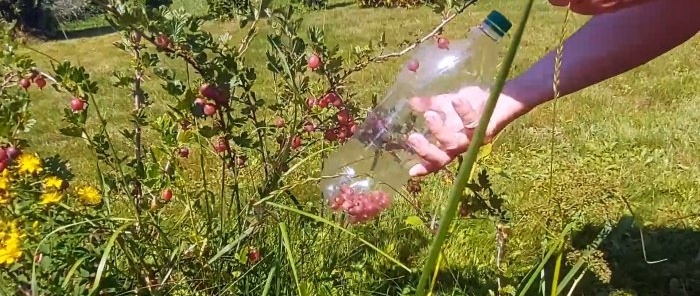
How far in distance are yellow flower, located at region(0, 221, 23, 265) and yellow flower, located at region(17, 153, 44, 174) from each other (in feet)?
0.43

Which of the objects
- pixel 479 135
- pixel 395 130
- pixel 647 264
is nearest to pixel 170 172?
pixel 395 130

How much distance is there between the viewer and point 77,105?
1.82 meters

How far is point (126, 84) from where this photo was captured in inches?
77.1

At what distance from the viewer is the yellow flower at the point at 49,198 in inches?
70.3

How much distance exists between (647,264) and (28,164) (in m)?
1.75

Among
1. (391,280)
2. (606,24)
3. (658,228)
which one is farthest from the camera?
(658,228)

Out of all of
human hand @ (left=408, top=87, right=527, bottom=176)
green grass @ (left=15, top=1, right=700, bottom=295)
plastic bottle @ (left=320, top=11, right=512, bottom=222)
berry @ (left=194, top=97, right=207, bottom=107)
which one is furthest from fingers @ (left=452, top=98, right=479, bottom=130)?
berry @ (left=194, top=97, right=207, bottom=107)

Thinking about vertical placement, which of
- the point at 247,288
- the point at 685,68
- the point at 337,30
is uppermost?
the point at 247,288

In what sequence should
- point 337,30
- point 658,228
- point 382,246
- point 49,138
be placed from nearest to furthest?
point 382,246 → point 658,228 → point 49,138 → point 337,30

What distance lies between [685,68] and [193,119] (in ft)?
16.7

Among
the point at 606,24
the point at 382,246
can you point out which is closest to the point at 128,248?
the point at 382,246

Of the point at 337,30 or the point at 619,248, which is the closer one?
the point at 619,248

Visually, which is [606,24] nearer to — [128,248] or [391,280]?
[391,280]

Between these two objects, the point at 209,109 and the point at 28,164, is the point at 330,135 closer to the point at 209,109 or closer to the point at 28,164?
the point at 209,109
